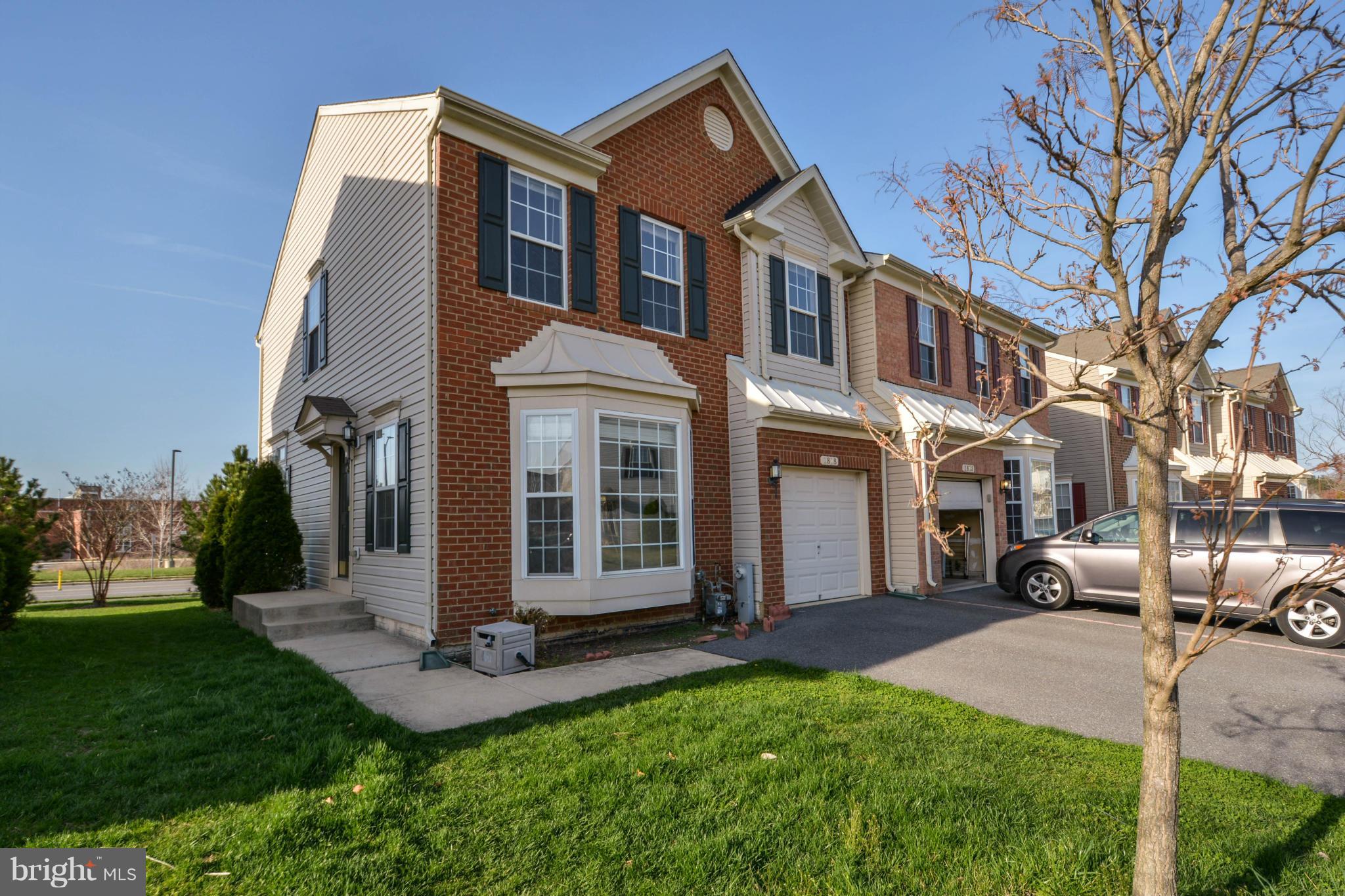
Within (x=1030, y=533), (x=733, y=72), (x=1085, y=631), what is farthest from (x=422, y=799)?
(x=1030, y=533)

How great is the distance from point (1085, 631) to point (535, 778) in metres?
8.13

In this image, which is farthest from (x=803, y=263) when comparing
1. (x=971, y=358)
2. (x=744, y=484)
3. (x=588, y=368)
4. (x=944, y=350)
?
(x=971, y=358)

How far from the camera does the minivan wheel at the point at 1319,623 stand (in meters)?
8.11

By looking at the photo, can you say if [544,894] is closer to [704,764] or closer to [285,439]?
[704,764]

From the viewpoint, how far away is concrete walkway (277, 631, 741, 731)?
5664mm

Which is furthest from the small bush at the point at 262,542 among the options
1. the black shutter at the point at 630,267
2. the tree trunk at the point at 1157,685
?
the tree trunk at the point at 1157,685

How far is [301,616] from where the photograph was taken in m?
9.15

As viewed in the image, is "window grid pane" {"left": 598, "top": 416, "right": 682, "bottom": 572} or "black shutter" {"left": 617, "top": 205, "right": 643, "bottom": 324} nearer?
"window grid pane" {"left": 598, "top": 416, "right": 682, "bottom": 572}

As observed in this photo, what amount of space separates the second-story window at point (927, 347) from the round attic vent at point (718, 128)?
5.72 metres

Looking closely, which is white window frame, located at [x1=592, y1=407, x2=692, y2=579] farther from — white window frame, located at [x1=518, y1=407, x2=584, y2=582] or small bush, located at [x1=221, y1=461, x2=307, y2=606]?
small bush, located at [x1=221, y1=461, x2=307, y2=606]

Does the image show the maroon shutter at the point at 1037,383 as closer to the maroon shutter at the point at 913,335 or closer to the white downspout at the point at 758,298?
the maroon shutter at the point at 913,335

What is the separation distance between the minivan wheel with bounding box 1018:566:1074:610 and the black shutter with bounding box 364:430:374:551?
10364 millimetres

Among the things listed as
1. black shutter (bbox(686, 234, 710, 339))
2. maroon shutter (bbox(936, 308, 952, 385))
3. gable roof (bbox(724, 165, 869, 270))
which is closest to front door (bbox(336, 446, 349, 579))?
black shutter (bbox(686, 234, 710, 339))

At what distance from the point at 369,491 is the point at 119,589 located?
18.1 metres
